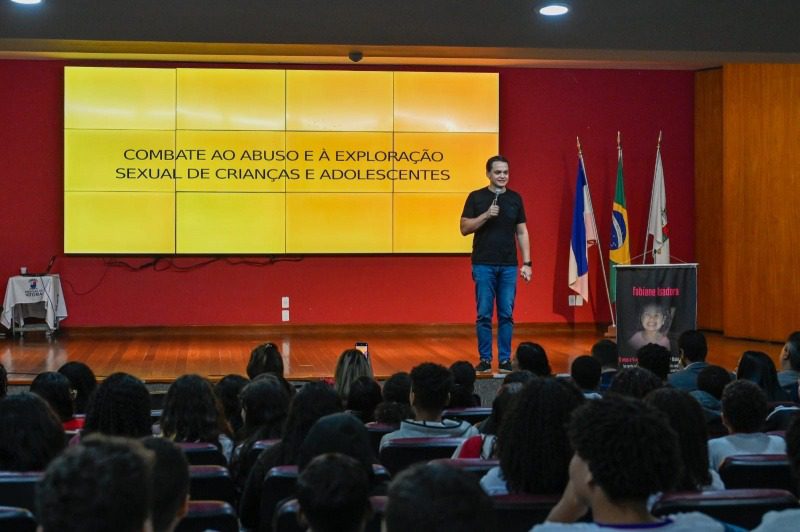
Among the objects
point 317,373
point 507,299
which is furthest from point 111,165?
point 507,299

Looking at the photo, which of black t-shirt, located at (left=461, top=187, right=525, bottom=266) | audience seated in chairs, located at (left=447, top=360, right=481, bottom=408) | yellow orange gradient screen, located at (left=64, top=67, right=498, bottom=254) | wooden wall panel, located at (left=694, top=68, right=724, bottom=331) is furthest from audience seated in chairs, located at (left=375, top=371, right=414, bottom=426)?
wooden wall panel, located at (left=694, top=68, right=724, bottom=331)

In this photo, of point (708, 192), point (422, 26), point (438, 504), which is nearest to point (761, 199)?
point (708, 192)

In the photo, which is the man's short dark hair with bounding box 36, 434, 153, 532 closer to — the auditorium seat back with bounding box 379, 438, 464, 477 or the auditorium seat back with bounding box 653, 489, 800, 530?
the auditorium seat back with bounding box 653, 489, 800, 530

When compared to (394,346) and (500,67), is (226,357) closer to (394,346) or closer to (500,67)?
(394,346)

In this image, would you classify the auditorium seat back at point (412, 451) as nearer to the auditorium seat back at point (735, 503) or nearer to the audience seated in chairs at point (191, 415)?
the audience seated in chairs at point (191, 415)

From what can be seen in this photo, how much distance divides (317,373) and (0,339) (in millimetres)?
3751

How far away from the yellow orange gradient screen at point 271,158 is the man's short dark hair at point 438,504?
871cm

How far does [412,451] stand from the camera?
3213 millimetres

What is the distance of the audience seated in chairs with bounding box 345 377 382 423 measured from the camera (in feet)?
13.8

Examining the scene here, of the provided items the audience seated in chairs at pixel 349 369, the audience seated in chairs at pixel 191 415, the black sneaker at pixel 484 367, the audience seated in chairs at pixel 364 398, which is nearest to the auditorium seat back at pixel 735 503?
the audience seated in chairs at pixel 191 415

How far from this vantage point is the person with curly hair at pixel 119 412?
10.5 feet

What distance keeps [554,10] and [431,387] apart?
350 centimetres

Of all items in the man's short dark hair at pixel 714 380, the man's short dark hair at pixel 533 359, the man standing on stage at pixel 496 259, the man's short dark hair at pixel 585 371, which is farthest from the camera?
the man standing on stage at pixel 496 259

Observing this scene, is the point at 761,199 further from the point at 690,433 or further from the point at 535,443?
the point at 535,443
